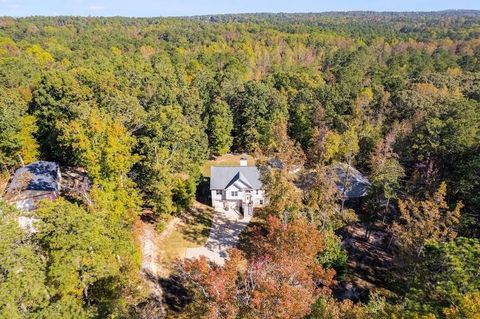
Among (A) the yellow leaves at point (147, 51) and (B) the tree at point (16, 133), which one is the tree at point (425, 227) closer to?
(B) the tree at point (16, 133)

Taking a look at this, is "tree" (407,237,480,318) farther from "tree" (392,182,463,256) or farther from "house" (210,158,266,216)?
"house" (210,158,266,216)

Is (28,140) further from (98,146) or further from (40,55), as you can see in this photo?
(40,55)

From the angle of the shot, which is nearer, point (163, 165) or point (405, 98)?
→ point (163, 165)

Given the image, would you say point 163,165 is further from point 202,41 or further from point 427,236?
point 202,41

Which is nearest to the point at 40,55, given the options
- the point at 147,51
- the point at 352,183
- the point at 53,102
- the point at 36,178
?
the point at 147,51

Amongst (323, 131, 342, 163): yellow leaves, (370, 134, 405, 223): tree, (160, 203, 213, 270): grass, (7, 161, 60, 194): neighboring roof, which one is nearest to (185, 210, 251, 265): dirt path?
(160, 203, 213, 270): grass

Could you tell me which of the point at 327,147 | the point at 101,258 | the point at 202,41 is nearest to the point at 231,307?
the point at 101,258
